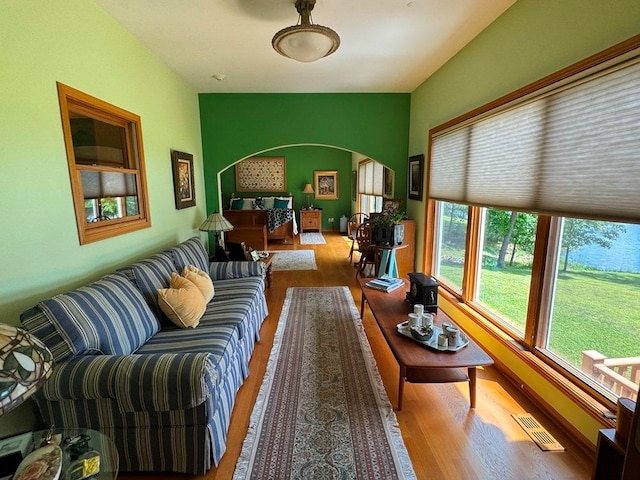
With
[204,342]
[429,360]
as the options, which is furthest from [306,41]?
[429,360]

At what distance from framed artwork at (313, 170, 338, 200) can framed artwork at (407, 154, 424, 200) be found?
497cm

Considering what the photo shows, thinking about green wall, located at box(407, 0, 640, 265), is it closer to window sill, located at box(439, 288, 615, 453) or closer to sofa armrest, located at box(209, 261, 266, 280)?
window sill, located at box(439, 288, 615, 453)

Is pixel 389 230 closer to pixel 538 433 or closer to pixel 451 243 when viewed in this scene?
pixel 451 243

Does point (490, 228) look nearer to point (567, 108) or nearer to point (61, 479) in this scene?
point (567, 108)

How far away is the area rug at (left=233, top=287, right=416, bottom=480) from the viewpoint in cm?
154

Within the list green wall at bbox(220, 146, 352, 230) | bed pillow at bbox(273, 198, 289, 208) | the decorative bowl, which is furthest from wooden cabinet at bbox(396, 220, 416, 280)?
green wall at bbox(220, 146, 352, 230)

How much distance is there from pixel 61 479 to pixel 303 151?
28.2 feet

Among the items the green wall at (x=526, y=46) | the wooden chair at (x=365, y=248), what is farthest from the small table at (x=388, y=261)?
the green wall at (x=526, y=46)

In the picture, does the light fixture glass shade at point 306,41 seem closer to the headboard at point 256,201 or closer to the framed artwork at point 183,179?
the framed artwork at point 183,179

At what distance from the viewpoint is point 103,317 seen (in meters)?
1.63

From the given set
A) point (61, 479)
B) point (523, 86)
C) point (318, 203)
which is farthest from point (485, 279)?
point (318, 203)

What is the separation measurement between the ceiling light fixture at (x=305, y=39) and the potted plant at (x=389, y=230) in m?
2.18

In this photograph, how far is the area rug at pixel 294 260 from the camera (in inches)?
211

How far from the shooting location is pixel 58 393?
53.8 inches
